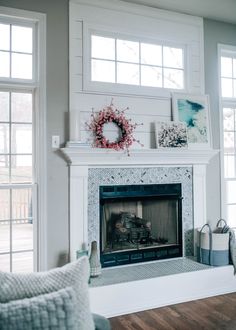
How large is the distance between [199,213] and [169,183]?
0.52 meters

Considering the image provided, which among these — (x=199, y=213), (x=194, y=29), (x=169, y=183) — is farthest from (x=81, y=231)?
(x=194, y=29)

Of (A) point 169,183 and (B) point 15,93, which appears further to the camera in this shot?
(A) point 169,183

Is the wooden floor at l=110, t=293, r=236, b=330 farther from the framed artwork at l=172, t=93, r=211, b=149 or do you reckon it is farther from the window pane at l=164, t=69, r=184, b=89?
the window pane at l=164, t=69, r=184, b=89

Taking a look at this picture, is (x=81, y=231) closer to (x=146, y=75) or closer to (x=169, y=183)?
(x=169, y=183)

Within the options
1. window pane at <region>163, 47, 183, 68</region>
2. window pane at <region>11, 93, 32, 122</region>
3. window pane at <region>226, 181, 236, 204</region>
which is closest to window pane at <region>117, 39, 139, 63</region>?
window pane at <region>163, 47, 183, 68</region>

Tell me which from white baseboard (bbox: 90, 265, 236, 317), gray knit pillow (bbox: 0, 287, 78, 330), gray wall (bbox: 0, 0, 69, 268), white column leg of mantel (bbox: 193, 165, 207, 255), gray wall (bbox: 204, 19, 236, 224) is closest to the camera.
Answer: gray knit pillow (bbox: 0, 287, 78, 330)

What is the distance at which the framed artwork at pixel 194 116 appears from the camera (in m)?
3.58

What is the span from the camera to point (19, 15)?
9.52 ft

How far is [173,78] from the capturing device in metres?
3.67

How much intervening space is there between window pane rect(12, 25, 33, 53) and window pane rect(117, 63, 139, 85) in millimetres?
936

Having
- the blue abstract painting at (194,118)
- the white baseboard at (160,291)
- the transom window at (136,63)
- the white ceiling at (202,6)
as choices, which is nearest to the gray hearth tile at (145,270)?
the white baseboard at (160,291)

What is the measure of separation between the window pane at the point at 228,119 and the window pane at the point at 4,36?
2584 mm

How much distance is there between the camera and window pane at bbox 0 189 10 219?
9.55 ft

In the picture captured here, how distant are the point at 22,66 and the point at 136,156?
1399mm
